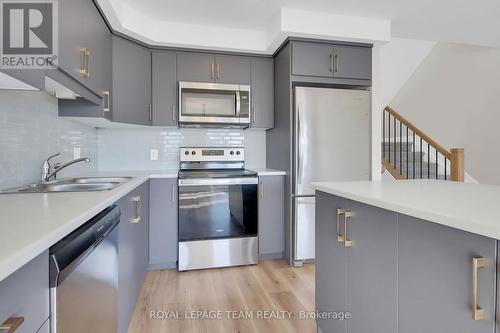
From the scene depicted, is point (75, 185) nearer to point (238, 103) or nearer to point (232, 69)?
point (238, 103)

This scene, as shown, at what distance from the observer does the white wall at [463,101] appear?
3859 mm

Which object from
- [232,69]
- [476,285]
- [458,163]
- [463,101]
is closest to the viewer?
[476,285]

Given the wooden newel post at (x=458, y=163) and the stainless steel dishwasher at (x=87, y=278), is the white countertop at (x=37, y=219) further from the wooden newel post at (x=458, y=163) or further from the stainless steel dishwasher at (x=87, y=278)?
the wooden newel post at (x=458, y=163)

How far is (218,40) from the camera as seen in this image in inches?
108

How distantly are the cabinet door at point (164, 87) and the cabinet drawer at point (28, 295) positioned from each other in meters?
2.16

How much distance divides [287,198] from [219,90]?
1240mm

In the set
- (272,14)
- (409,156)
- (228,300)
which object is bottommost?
(228,300)

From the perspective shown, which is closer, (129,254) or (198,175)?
(129,254)

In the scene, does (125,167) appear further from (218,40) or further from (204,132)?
(218,40)

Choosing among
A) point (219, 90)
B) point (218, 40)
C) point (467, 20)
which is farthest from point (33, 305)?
point (467, 20)

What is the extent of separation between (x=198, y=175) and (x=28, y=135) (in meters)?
1.24

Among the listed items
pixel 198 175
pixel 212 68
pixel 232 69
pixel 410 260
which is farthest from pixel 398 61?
pixel 410 260

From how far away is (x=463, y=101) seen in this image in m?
4.25

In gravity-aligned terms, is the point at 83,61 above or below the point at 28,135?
above
